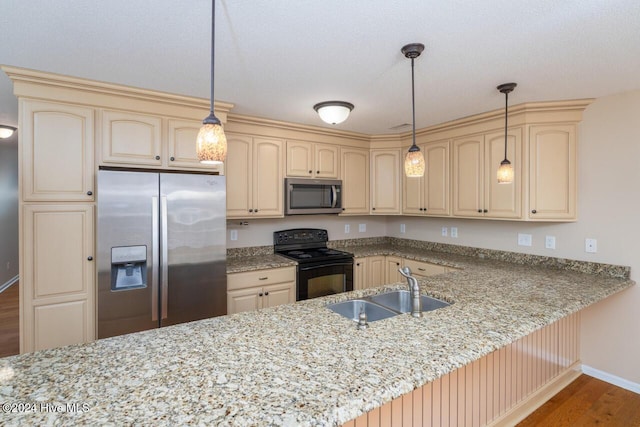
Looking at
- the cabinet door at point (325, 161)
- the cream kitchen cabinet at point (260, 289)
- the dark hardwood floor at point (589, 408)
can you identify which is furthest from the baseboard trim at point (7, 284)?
the dark hardwood floor at point (589, 408)

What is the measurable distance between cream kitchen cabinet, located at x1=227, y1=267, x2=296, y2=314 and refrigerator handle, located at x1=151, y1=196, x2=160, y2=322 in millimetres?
627

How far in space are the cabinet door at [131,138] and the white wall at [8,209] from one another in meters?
4.01

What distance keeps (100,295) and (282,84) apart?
1.93 meters

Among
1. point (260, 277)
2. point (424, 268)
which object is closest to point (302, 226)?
point (260, 277)

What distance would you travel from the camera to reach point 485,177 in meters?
3.11

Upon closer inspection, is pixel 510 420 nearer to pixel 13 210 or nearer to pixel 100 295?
pixel 100 295

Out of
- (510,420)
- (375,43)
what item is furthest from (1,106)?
(510,420)

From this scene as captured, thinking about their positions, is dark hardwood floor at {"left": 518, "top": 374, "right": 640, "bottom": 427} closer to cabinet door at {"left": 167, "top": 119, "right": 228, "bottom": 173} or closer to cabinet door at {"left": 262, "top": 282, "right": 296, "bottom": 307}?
cabinet door at {"left": 262, "top": 282, "right": 296, "bottom": 307}

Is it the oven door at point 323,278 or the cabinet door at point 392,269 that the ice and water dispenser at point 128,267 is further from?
the cabinet door at point 392,269

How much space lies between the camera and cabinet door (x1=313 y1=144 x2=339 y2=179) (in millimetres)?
3641

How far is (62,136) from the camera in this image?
7.27ft

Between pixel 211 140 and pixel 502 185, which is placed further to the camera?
pixel 502 185

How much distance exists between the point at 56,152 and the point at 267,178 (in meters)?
1.68

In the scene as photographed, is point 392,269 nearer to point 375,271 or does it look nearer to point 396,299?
point 375,271
